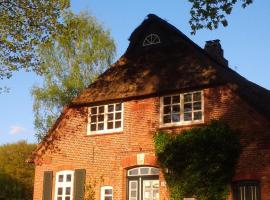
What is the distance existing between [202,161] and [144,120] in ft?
11.5

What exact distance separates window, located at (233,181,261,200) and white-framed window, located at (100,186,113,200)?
5.41 m

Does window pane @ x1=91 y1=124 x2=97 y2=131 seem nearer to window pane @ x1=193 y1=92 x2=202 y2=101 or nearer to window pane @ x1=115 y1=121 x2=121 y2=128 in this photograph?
window pane @ x1=115 y1=121 x2=121 y2=128

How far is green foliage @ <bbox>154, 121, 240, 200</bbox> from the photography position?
49.7 feet

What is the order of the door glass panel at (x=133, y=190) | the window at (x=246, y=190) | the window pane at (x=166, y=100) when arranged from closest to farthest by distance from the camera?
the window at (x=246, y=190)
the door glass panel at (x=133, y=190)
the window pane at (x=166, y=100)

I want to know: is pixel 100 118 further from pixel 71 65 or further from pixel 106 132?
pixel 71 65

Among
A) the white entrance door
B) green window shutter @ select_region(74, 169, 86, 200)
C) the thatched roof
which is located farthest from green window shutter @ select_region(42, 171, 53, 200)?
Result: the white entrance door

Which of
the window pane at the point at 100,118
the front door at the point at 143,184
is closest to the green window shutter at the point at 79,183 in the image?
the front door at the point at 143,184

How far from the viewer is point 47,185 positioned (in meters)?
19.9

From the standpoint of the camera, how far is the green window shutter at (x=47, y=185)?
64.5ft

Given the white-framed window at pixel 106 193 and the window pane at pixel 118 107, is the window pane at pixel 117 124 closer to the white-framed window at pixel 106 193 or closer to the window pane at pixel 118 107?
the window pane at pixel 118 107

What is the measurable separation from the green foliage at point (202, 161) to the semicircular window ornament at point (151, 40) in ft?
18.6

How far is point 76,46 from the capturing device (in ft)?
106

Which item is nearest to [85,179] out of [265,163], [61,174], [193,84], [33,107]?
[61,174]

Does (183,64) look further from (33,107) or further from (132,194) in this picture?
(33,107)
